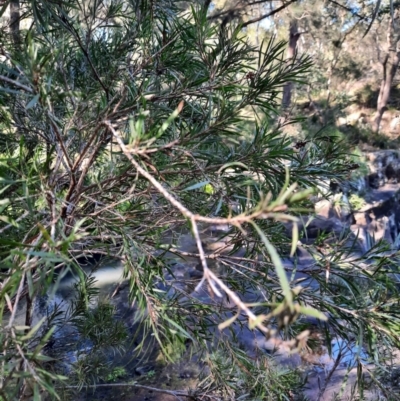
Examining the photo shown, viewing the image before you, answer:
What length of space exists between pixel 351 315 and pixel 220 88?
0.71 metres

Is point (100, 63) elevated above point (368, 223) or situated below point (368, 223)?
above

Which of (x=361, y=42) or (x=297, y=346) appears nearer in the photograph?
(x=297, y=346)

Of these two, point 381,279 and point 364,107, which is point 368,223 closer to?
point 381,279

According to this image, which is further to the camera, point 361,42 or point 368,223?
point 361,42

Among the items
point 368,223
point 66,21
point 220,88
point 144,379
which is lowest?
point 368,223

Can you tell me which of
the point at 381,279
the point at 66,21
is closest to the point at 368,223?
the point at 381,279

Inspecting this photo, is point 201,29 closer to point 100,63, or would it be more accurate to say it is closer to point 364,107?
point 100,63

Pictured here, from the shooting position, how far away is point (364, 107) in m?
13.0

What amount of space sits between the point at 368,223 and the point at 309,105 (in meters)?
6.83

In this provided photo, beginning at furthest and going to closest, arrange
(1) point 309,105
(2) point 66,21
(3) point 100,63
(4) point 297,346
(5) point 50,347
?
(1) point 309,105
(5) point 50,347
(3) point 100,63
(2) point 66,21
(4) point 297,346

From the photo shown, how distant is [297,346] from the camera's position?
401 mm

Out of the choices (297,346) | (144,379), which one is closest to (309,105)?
(144,379)

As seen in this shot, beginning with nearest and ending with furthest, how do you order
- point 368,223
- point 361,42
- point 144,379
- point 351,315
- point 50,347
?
point 351,315
point 50,347
point 144,379
point 368,223
point 361,42

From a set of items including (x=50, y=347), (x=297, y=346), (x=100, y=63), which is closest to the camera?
(x=297, y=346)
